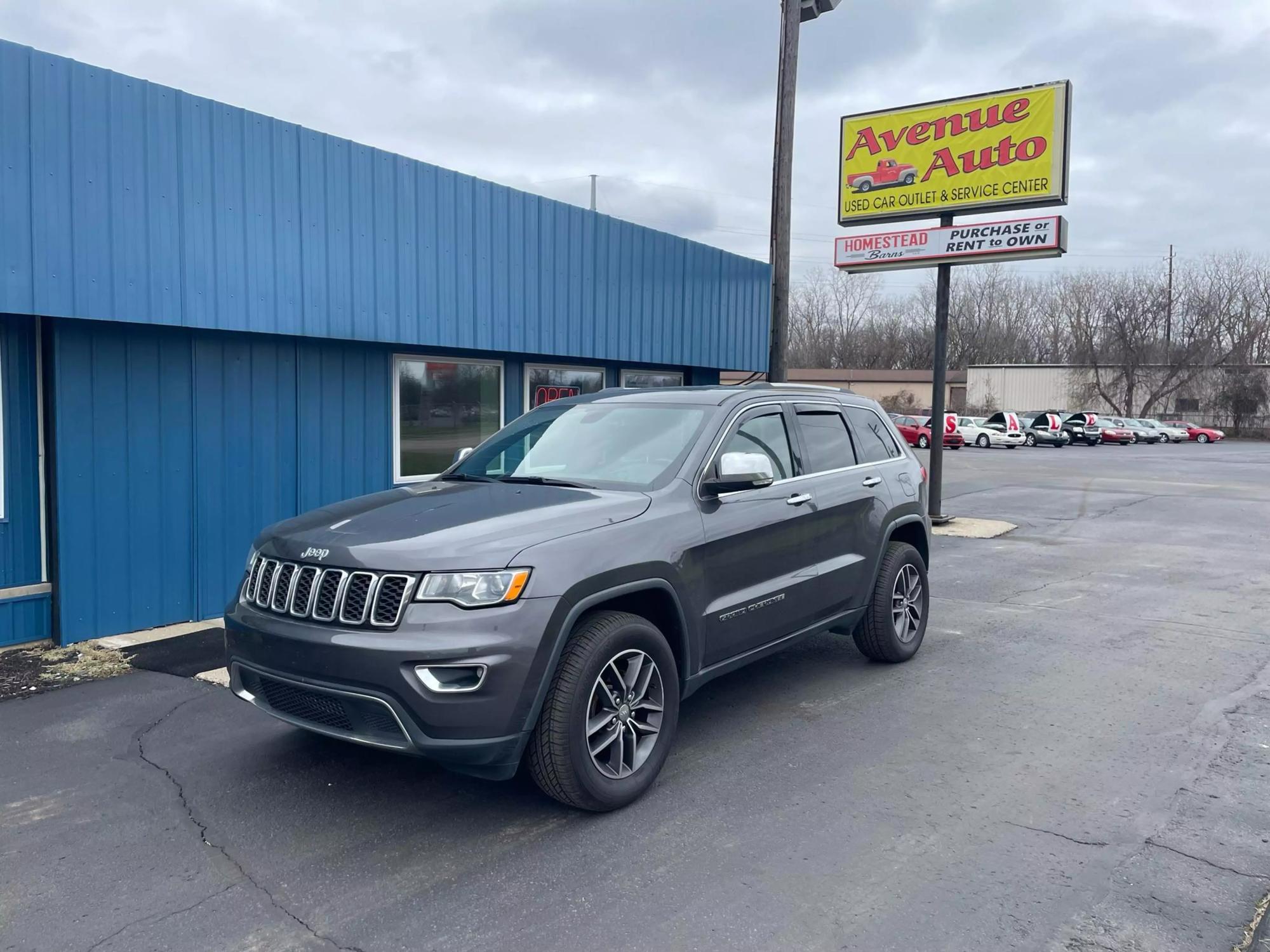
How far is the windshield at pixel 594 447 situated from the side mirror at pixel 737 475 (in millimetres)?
216

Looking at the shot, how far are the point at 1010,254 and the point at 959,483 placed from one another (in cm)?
906

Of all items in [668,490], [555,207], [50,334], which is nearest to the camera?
[668,490]

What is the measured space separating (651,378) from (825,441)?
291 inches

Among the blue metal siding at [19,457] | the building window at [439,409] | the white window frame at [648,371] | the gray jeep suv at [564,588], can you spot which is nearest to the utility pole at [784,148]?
the white window frame at [648,371]

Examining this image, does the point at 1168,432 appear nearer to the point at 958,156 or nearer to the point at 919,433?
the point at 919,433

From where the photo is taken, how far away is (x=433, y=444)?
9.95 m

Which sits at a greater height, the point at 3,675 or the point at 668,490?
the point at 668,490

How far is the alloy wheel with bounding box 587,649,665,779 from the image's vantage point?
412 cm

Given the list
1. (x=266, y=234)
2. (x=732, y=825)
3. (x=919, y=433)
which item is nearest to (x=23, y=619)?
(x=266, y=234)

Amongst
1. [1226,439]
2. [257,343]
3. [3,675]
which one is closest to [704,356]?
[257,343]

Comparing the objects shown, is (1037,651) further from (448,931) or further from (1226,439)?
(1226,439)

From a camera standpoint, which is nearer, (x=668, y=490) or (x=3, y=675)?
(x=668, y=490)

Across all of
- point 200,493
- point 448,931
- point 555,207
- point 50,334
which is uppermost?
point 555,207

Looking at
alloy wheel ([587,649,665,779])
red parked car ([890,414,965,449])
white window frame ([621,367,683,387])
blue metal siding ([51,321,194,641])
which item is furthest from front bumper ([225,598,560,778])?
red parked car ([890,414,965,449])
